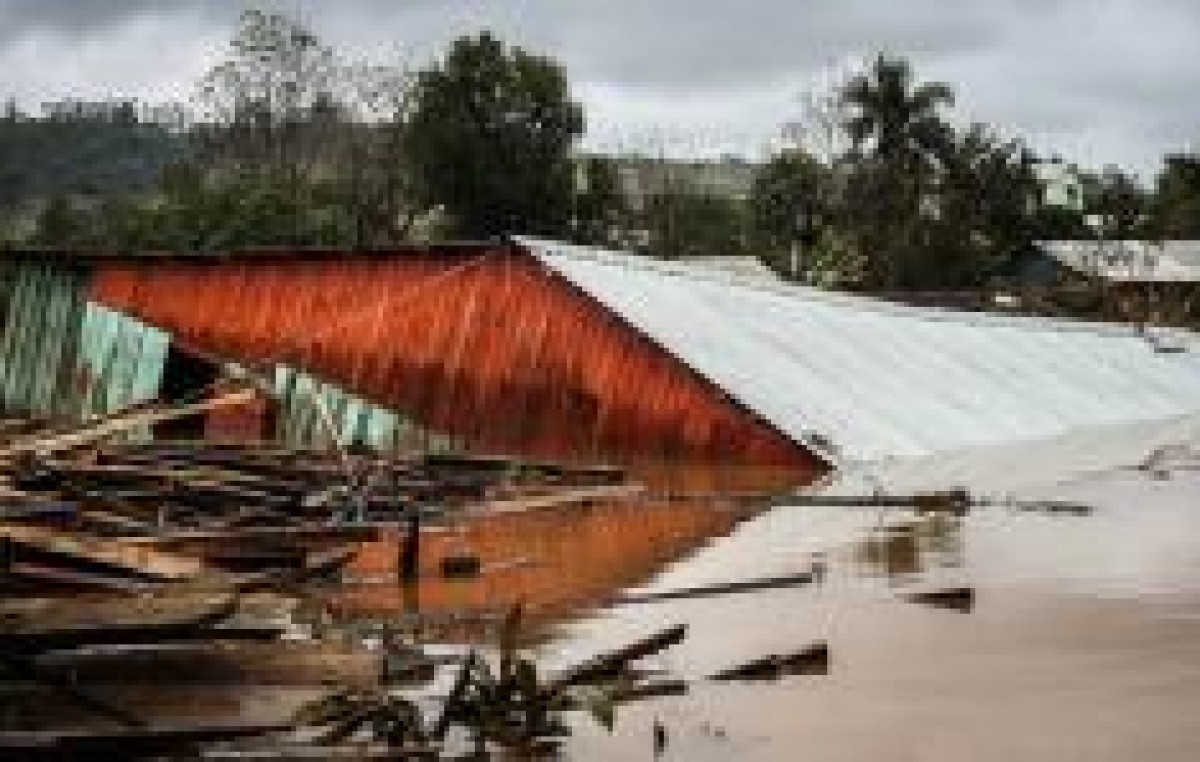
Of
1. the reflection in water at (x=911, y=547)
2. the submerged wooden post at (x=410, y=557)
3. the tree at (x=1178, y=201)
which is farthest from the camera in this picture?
the tree at (x=1178, y=201)

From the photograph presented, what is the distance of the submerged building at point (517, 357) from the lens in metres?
25.8

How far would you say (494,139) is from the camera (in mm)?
68188

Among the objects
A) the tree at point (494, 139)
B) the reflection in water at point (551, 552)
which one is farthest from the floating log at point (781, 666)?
the tree at point (494, 139)

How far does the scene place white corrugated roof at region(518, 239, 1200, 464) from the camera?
85.5 ft

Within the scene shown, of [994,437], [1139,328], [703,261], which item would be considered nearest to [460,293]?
[994,437]

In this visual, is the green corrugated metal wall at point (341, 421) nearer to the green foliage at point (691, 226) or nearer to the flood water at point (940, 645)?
the flood water at point (940, 645)

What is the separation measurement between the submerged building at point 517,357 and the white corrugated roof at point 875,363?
0.24ft

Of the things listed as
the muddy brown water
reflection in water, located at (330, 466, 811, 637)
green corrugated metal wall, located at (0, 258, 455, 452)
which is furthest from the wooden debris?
green corrugated metal wall, located at (0, 258, 455, 452)

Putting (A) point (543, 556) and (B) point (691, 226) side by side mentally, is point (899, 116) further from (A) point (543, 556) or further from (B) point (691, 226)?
(A) point (543, 556)

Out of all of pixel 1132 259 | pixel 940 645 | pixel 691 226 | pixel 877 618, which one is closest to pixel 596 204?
pixel 691 226

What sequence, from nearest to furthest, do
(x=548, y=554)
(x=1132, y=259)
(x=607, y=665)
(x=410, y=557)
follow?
(x=607, y=665) < (x=410, y=557) < (x=548, y=554) < (x=1132, y=259)

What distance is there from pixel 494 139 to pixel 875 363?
1546 inches

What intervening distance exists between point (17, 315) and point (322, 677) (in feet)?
86.8

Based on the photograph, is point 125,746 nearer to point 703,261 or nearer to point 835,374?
point 835,374
